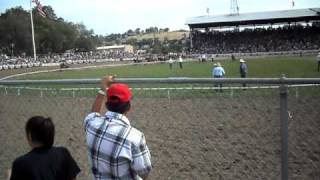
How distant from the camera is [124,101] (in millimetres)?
3430

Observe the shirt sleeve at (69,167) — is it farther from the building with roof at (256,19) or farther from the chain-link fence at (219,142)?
the building with roof at (256,19)

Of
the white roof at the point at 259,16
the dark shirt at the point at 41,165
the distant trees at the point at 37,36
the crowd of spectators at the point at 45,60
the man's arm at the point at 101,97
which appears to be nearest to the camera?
the dark shirt at the point at 41,165

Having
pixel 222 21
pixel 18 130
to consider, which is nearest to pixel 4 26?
pixel 222 21

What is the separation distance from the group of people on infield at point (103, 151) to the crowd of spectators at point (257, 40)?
78.0 metres

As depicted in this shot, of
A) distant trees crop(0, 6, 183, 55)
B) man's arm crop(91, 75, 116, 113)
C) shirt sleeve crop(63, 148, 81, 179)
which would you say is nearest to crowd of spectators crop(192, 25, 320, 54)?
distant trees crop(0, 6, 183, 55)

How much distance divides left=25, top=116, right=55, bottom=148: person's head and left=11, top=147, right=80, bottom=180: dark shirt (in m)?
0.05

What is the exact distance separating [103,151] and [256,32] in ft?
300

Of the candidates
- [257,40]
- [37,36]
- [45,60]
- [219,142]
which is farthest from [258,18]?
[219,142]

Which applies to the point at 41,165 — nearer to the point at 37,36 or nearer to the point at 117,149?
the point at 117,149

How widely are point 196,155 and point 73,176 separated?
15.1 ft

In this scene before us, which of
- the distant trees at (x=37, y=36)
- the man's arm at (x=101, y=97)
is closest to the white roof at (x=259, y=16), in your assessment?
the distant trees at (x=37, y=36)

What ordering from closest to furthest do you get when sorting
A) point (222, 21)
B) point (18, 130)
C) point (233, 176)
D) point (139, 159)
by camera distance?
point (139, 159), point (233, 176), point (18, 130), point (222, 21)

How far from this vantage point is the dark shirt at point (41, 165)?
3.25 m

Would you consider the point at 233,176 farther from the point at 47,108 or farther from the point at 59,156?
the point at 59,156
